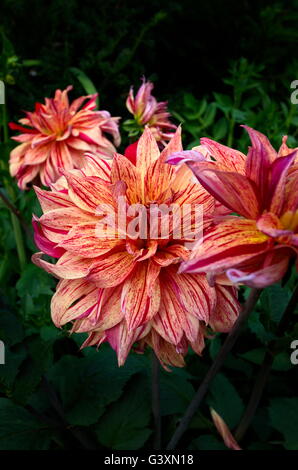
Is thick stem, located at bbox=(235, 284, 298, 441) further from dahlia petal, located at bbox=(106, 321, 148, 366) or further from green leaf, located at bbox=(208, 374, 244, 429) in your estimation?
dahlia petal, located at bbox=(106, 321, 148, 366)

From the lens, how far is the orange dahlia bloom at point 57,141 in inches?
44.7

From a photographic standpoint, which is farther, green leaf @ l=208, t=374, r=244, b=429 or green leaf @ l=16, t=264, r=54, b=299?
green leaf @ l=16, t=264, r=54, b=299

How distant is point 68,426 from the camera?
32.3 inches

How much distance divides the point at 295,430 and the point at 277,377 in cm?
17

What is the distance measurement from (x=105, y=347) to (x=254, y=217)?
1.76 ft

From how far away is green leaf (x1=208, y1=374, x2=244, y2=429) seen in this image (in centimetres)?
89

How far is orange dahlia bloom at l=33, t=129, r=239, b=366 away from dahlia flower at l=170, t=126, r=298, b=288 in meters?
0.08

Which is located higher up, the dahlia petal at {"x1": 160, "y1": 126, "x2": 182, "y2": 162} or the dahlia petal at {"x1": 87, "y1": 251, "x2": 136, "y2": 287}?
the dahlia petal at {"x1": 160, "y1": 126, "x2": 182, "y2": 162}

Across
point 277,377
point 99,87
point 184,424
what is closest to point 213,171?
point 184,424

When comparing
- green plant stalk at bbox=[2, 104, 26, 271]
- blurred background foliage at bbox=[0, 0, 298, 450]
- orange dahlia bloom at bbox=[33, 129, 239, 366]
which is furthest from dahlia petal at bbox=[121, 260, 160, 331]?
green plant stalk at bbox=[2, 104, 26, 271]

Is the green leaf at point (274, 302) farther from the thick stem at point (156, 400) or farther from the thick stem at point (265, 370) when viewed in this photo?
the thick stem at point (156, 400)

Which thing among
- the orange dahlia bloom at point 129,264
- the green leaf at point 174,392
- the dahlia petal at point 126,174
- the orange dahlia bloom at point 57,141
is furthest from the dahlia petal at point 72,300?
the orange dahlia bloom at point 57,141

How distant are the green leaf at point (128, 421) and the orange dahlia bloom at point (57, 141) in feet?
1.62

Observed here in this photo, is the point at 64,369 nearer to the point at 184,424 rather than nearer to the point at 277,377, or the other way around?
the point at 184,424
